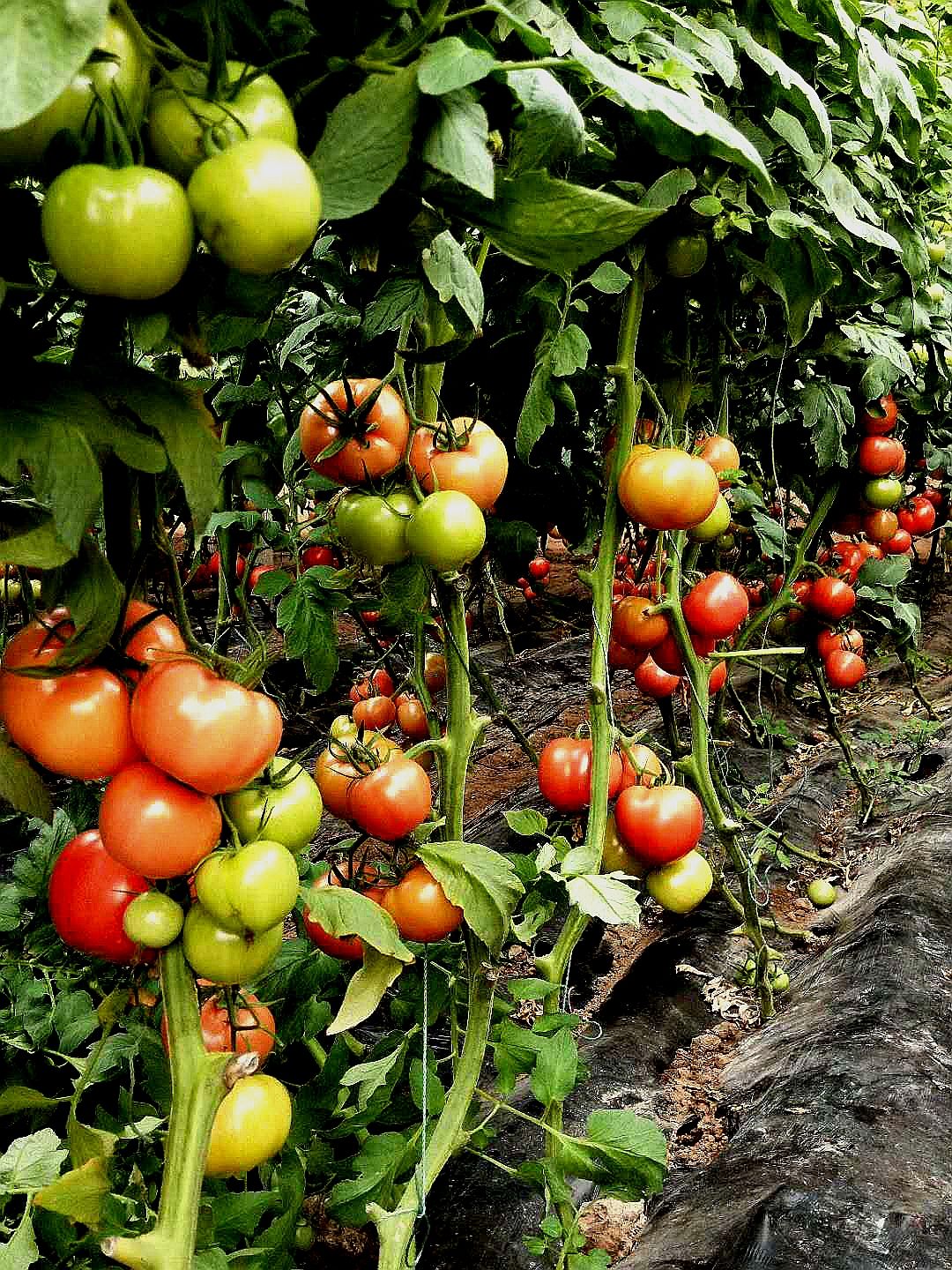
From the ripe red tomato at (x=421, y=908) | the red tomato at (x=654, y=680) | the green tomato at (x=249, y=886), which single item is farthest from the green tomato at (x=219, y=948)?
the red tomato at (x=654, y=680)

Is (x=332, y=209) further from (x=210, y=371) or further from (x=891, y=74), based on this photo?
(x=210, y=371)

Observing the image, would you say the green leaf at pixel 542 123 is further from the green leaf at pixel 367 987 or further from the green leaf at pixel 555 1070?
the green leaf at pixel 555 1070

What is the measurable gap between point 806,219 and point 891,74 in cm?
19

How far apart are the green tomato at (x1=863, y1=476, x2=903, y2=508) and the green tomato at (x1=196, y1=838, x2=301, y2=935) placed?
2012 millimetres

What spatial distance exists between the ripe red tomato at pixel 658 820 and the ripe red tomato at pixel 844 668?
4.93 feet

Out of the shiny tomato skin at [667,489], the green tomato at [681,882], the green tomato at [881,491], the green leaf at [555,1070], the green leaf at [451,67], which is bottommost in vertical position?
the green tomato at [881,491]

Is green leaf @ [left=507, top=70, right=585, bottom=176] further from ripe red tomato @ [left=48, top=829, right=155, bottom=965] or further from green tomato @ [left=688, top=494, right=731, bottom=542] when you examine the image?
green tomato @ [left=688, top=494, right=731, bottom=542]

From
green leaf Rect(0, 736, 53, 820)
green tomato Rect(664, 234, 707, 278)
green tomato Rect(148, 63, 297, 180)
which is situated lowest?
green leaf Rect(0, 736, 53, 820)

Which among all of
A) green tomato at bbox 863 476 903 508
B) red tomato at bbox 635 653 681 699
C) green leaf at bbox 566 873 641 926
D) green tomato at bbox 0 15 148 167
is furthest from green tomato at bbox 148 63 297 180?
green tomato at bbox 863 476 903 508

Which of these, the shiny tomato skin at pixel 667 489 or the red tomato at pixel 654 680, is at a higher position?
the shiny tomato skin at pixel 667 489

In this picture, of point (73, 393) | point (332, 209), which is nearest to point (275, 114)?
point (332, 209)

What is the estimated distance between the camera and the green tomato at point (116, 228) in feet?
1.25

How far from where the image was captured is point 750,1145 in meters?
1.22

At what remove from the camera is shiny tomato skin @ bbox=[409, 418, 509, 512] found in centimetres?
92
